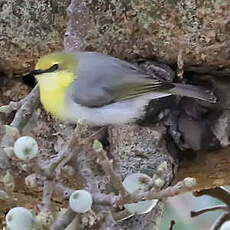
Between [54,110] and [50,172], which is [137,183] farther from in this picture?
[54,110]

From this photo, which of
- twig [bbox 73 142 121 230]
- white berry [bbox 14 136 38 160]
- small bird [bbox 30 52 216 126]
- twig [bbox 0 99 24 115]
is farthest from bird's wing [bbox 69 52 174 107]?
white berry [bbox 14 136 38 160]

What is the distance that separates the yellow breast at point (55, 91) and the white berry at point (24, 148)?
1.17ft

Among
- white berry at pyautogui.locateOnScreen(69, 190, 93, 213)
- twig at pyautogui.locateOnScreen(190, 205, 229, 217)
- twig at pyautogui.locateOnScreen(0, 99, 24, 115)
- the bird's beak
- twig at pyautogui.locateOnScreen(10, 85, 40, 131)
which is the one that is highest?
white berry at pyautogui.locateOnScreen(69, 190, 93, 213)

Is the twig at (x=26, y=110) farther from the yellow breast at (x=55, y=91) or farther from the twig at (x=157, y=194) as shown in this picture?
the twig at (x=157, y=194)

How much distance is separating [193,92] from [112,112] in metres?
0.13

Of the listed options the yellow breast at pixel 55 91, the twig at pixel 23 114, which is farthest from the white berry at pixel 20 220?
the yellow breast at pixel 55 91

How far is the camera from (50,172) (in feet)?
2.17

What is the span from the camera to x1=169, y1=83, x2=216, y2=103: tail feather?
0.90 meters

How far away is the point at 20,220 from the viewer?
0.61m

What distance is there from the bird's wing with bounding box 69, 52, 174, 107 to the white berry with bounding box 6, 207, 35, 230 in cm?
37

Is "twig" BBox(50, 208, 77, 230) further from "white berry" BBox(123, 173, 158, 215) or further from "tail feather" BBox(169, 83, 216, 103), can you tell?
"tail feather" BBox(169, 83, 216, 103)

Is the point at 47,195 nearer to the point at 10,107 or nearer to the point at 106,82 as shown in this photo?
the point at 10,107

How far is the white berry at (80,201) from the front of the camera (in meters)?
0.62

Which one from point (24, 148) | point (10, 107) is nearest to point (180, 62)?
point (10, 107)
